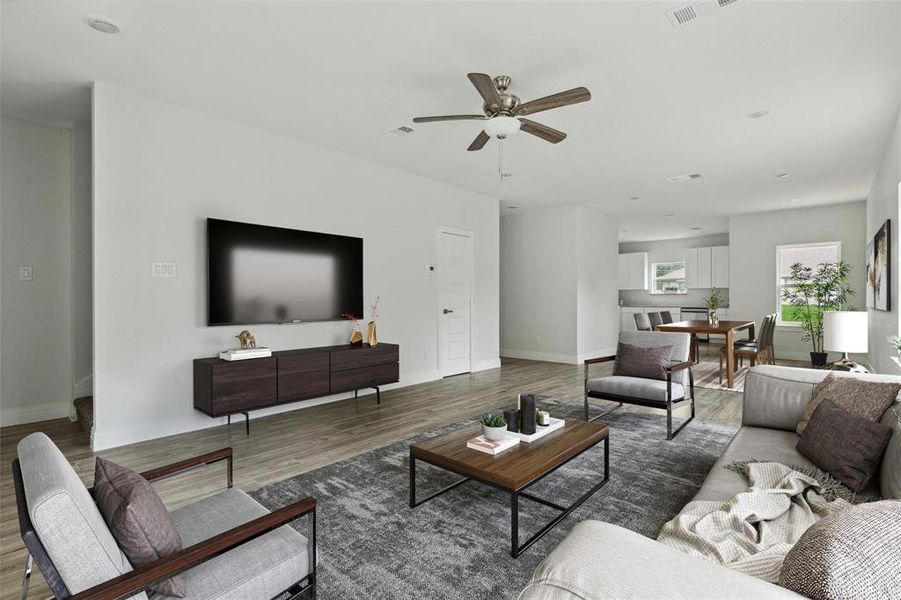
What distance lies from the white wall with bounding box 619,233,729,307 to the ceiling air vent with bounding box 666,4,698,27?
10253mm

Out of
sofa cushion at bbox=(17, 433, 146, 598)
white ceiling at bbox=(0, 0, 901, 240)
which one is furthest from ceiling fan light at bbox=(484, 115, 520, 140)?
sofa cushion at bbox=(17, 433, 146, 598)

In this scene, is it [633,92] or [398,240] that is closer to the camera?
[633,92]

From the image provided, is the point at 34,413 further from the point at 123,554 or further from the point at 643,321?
the point at 643,321

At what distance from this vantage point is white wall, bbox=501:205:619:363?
796 cm

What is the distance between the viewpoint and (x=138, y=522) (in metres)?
1.21

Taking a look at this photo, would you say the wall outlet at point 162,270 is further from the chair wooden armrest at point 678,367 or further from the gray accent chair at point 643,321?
the gray accent chair at point 643,321

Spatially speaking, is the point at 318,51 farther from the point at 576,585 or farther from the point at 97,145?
the point at 576,585

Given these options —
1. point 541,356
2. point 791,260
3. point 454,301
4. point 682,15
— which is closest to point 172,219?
point 454,301

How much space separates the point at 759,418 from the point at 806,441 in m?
0.59

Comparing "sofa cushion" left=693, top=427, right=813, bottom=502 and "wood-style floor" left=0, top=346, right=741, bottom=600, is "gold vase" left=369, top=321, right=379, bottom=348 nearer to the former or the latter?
"wood-style floor" left=0, top=346, right=741, bottom=600

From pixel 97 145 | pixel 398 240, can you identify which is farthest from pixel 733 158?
pixel 97 145

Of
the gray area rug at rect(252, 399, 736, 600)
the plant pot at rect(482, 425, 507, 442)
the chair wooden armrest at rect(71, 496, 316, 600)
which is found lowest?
the gray area rug at rect(252, 399, 736, 600)

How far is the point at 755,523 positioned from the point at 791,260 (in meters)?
8.88

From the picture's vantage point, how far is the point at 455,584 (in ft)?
6.15
